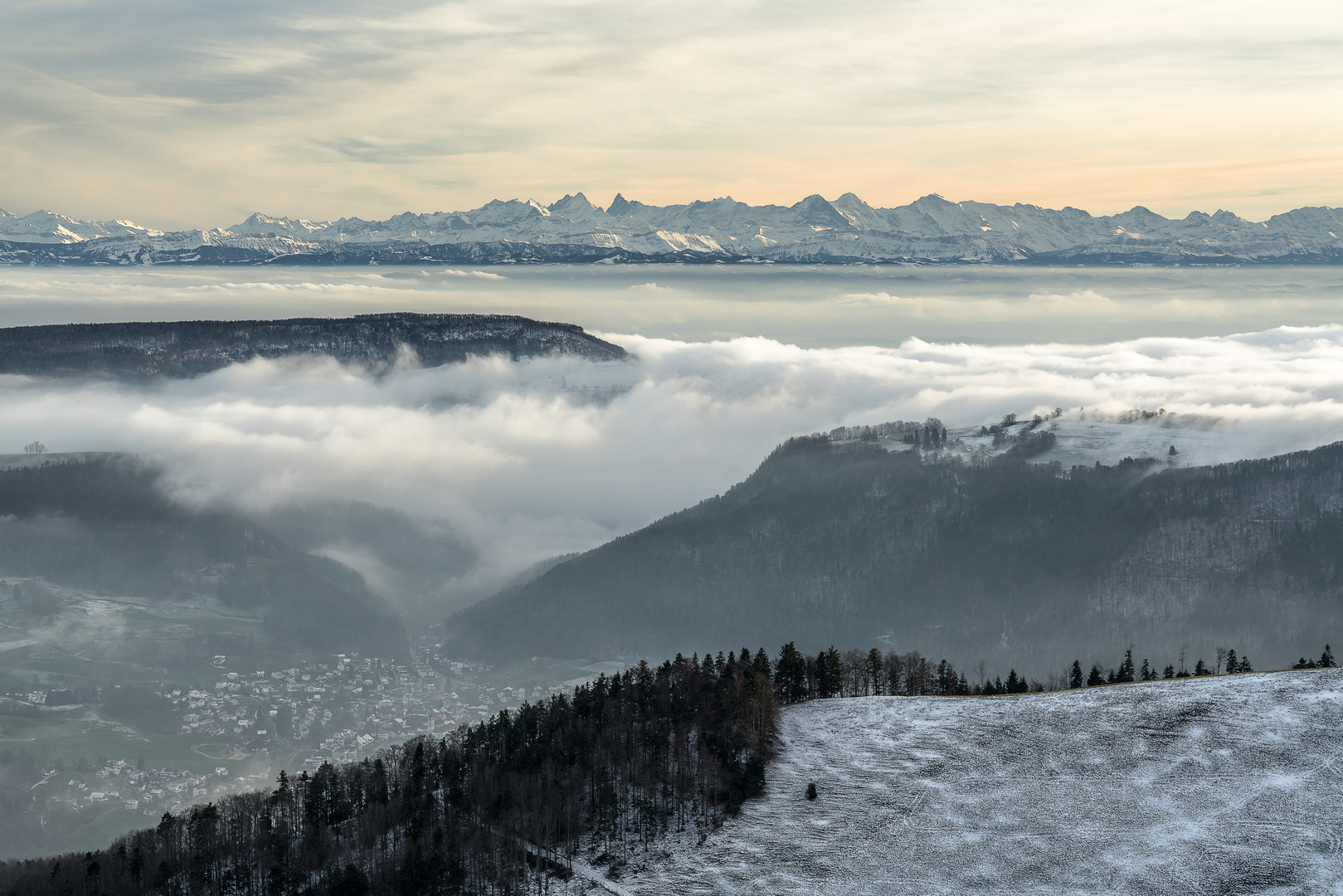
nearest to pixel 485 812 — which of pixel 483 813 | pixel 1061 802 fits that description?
pixel 483 813

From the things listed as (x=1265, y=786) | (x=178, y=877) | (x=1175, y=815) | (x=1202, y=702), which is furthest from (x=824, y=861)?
(x=178, y=877)

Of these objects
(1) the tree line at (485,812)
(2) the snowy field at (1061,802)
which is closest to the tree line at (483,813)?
(1) the tree line at (485,812)

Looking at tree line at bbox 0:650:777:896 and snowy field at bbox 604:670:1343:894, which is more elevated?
snowy field at bbox 604:670:1343:894

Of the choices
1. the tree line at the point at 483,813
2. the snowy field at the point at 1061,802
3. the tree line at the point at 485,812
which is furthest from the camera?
the tree line at the point at 483,813

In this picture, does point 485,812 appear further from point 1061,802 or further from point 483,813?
point 1061,802

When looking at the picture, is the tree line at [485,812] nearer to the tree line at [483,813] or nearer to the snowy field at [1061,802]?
the tree line at [483,813]

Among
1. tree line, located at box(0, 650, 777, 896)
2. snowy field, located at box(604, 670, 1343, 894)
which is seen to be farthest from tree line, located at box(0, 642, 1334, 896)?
snowy field, located at box(604, 670, 1343, 894)

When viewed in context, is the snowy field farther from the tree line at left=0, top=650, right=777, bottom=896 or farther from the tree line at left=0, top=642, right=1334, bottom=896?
the tree line at left=0, top=642, right=1334, bottom=896

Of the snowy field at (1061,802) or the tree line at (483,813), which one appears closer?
the snowy field at (1061,802)
